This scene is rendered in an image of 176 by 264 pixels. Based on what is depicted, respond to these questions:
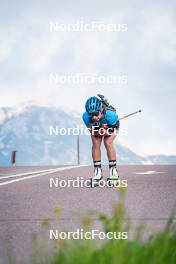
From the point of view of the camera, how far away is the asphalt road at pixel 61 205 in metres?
6.09

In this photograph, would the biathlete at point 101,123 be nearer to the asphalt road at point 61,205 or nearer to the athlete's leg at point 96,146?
the athlete's leg at point 96,146

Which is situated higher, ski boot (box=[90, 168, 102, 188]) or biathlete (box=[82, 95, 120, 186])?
biathlete (box=[82, 95, 120, 186])

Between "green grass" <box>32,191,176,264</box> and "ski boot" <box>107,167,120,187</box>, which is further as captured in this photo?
"ski boot" <box>107,167,120,187</box>

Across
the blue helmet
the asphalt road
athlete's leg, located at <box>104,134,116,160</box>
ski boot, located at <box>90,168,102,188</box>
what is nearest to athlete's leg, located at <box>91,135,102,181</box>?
ski boot, located at <box>90,168,102,188</box>

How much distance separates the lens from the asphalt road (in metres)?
6.09

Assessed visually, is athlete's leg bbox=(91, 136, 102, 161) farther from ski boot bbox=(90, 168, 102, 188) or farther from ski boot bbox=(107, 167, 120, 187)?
ski boot bbox=(90, 168, 102, 188)

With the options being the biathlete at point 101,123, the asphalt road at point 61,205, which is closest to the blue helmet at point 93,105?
the biathlete at point 101,123

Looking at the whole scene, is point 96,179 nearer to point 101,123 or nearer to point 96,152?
point 96,152

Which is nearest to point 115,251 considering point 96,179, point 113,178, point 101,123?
point 101,123

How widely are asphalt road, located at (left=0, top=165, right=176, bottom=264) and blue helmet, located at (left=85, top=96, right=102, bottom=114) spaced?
4.20 feet

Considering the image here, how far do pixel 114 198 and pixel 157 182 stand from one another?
10.8 feet

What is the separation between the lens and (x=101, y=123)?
9.56 metres

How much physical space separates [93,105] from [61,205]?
4.76 feet

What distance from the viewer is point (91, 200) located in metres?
9.31
